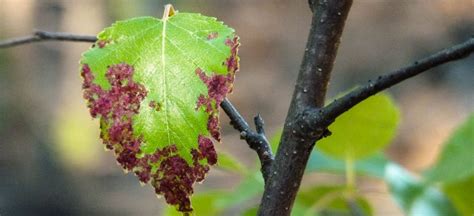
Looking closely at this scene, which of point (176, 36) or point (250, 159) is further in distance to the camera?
point (250, 159)

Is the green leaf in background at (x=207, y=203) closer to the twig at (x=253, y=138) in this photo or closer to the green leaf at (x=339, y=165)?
the green leaf at (x=339, y=165)

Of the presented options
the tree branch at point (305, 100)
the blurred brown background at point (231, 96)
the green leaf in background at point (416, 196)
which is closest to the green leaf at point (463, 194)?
the green leaf in background at point (416, 196)

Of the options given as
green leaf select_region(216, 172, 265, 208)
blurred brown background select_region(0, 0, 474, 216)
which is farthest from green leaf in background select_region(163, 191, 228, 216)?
blurred brown background select_region(0, 0, 474, 216)

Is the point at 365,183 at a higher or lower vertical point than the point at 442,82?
lower

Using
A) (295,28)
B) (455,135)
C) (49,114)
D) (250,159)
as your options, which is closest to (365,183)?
(250,159)

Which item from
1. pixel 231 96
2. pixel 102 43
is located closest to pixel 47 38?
pixel 102 43

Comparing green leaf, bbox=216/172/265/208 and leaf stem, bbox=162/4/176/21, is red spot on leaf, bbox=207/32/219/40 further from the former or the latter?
green leaf, bbox=216/172/265/208

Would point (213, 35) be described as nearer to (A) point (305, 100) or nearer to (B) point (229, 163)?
(A) point (305, 100)

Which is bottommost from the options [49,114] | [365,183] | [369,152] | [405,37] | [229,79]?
[229,79]

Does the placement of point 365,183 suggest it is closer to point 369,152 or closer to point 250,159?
point 250,159
